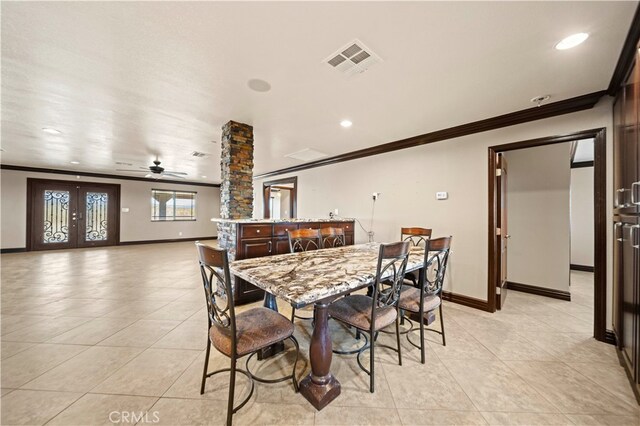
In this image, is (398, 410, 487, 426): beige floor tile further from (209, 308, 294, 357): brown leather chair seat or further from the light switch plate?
the light switch plate

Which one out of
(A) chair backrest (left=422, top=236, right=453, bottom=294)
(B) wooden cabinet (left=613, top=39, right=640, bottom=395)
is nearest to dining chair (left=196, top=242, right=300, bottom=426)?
(A) chair backrest (left=422, top=236, right=453, bottom=294)

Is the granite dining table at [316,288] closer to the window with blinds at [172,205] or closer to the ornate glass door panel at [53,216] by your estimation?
the window with blinds at [172,205]

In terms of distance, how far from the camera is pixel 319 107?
2.74 meters

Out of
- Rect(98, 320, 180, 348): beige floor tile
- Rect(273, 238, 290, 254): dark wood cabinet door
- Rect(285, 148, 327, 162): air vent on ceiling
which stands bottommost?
Rect(98, 320, 180, 348): beige floor tile

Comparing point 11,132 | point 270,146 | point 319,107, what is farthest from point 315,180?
point 11,132

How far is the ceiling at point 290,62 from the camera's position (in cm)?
142

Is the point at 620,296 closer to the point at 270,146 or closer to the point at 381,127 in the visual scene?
the point at 381,127

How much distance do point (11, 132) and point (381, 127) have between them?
5.93 meters

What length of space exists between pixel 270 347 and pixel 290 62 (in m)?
2.42

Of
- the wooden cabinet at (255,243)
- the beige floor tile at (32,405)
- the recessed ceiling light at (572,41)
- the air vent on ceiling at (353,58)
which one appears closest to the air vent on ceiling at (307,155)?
the wooden cabinet at (255,243)

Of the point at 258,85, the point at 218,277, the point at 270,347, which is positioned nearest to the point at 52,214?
the point at 258,85

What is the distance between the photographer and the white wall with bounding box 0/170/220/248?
20.8 feet

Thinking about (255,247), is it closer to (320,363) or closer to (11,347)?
(320,363)

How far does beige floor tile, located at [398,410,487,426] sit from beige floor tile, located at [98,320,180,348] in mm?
2228
